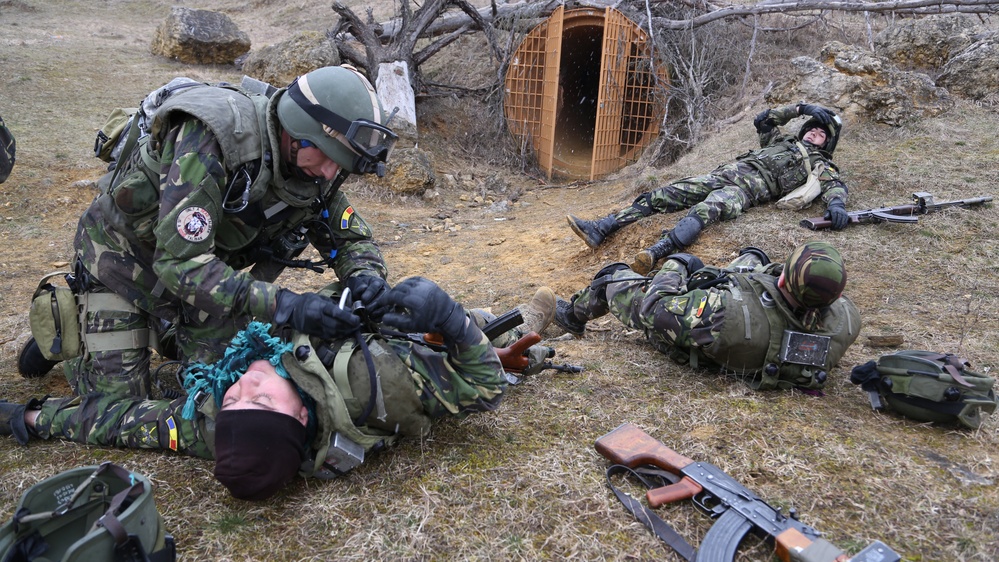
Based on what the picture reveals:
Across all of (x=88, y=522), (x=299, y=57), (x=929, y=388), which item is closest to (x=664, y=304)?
(x=929, y=388)

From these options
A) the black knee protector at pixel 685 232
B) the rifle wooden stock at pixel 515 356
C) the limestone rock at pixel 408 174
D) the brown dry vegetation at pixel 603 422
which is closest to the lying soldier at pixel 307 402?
the brown dry vegetation at pixel 603 422

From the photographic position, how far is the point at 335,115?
8.96 ft

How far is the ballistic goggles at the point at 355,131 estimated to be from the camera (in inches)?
107

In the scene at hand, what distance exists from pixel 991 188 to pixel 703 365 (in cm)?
488

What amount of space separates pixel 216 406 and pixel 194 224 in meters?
0.70

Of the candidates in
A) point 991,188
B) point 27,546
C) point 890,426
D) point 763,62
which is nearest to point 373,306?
point 27,546

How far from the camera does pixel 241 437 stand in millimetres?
2271

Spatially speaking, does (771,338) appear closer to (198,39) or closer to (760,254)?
(760,254)

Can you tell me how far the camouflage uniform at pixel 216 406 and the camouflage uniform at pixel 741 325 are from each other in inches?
47.8

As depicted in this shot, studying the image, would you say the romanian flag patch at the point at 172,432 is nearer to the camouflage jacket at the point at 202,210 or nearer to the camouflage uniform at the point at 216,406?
the camouflage uniform at the point at 216,406

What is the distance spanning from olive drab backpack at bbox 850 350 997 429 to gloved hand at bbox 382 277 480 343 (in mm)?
2013

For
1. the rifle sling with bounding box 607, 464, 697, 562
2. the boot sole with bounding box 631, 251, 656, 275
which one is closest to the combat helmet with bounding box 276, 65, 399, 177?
the rifle sling with bounding box 607, 464, 697, 562

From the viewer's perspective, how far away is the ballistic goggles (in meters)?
2.73

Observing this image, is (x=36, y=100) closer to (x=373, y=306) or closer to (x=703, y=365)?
(x=373, y=306)
